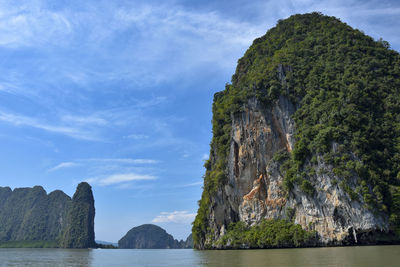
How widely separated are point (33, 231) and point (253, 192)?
114089mm

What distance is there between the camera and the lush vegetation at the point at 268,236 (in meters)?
34.7

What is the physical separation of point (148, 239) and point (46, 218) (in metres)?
62.1

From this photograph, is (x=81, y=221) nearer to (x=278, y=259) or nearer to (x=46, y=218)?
(x=46, y=218)

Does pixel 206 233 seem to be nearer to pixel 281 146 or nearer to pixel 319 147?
pixel 281 146

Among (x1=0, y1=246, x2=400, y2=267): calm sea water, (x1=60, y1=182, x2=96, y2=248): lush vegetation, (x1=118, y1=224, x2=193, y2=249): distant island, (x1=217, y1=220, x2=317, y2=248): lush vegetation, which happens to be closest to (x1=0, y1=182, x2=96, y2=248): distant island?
(x1=60, y1=182, x2=96, y2=248): lush vegetation

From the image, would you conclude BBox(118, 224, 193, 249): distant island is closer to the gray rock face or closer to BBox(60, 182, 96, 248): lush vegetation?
BBox(60, 182, 96, 248): lush vegetation

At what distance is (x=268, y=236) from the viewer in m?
37.9

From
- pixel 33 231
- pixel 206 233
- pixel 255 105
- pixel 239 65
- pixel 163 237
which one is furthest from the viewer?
pixel 163 237

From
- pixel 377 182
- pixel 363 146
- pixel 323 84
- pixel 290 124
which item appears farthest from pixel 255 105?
pixel 377 182

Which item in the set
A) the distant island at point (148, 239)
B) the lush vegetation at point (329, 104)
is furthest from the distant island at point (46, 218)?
the lush vegetation at point (329, 104)

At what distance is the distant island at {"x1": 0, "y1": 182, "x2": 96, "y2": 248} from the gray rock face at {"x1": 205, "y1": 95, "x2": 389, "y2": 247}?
7238 centimetres

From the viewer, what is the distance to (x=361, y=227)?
3083cm

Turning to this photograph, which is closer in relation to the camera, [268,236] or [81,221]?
[268,236]

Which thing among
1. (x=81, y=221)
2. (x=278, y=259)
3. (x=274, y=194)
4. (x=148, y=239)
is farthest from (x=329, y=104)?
(x=148, y=239)
